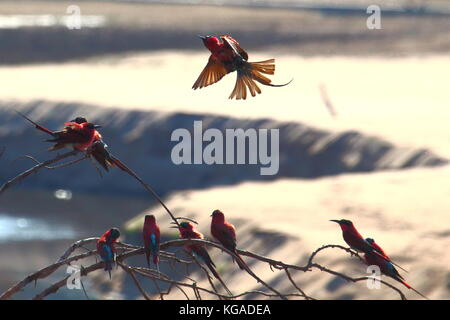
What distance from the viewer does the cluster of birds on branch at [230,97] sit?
25.7 feet

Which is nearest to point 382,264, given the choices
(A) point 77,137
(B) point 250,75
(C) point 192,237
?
(C) point 192,237

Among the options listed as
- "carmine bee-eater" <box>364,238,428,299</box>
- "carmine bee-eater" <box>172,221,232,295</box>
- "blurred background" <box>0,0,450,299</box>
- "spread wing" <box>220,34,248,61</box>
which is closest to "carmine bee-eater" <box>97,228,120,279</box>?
"carmine bee-eater" <box>172,221,232,295</box>

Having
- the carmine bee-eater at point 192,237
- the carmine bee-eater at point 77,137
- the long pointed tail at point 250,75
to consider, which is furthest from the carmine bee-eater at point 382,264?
the carmine bee-eater at point 77,137

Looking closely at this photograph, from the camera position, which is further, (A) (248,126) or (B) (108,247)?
(A) (248,126)

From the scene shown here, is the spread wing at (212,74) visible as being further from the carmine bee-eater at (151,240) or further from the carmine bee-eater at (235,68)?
the carmine bee-eater at (151,240)

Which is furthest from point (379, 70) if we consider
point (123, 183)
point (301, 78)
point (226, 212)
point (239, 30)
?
point (226, 212)

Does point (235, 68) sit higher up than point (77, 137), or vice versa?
point (235, 68)

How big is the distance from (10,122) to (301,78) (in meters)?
11.4

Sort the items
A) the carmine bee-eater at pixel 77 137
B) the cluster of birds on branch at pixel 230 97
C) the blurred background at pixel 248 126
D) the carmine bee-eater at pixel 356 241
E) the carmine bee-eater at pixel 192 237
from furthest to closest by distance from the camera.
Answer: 1. the blurred background at pixel 248 126
2. the carmine bee-eater at pixel 356 241
3. the carmine bee-eater at pixel 192 237
4. the carmine bee-eater at pixel 77 137
5. the cluster of birds on branch at pixel 230 97

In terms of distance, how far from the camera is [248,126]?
38812mm

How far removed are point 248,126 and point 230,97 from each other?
100ft

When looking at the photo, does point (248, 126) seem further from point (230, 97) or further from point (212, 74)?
point (230, 97)

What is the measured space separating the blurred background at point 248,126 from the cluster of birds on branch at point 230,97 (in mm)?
13868
